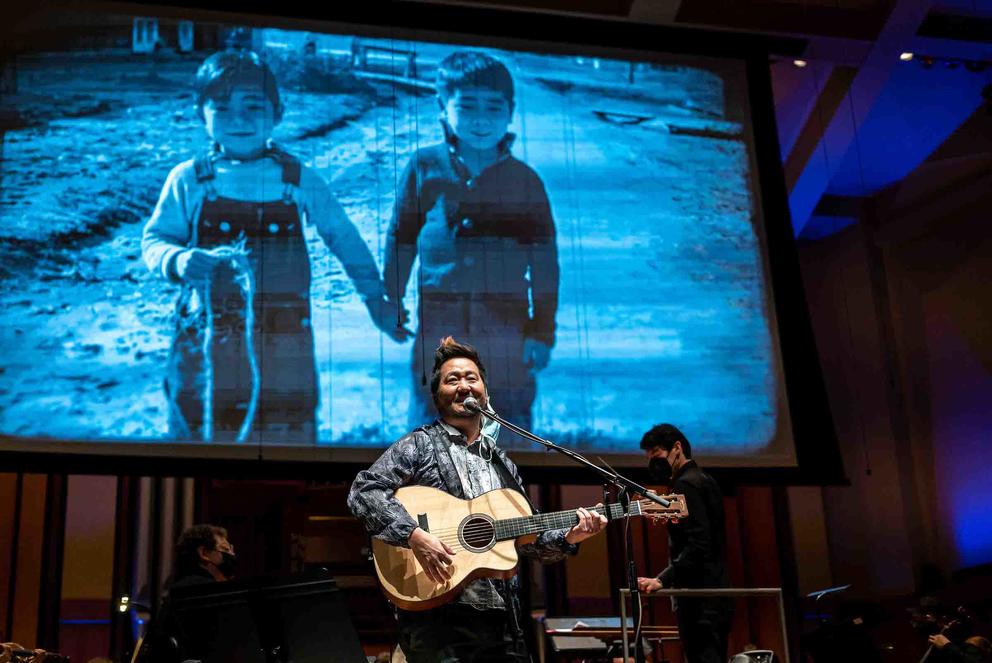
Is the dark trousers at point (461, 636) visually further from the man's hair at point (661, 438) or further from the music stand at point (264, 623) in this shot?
the man's hair at point (661, 438)

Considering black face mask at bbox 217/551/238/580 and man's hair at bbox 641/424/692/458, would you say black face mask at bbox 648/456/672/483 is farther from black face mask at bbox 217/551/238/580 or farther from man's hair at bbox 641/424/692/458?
black face mask at bbox 217/551/238/580

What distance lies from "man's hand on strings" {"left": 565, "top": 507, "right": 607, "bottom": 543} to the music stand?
2.63ft

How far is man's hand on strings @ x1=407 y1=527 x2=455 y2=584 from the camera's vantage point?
3301 millimetres

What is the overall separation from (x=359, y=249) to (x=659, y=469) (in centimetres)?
319

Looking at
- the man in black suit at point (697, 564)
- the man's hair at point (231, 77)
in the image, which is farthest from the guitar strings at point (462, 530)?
the man's hair at point (231, 77)

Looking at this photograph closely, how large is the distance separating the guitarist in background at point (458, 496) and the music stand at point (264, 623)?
0.81 ft

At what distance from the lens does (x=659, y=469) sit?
4.84m

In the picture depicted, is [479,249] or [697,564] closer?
[697,564]

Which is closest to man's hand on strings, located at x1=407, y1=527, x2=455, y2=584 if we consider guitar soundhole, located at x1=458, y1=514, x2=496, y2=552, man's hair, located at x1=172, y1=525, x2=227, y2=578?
guitar soundhole, located at x1=458, y1=514, x2=496, y2=552

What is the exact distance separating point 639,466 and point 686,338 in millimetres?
1008

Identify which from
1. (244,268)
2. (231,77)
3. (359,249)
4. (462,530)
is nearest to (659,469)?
(462,530)

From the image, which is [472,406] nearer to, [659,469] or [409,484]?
[409,484]

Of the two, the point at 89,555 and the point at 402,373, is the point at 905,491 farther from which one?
the point at 89,555

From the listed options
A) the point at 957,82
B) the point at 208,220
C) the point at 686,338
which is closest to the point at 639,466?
the point at 686,338
